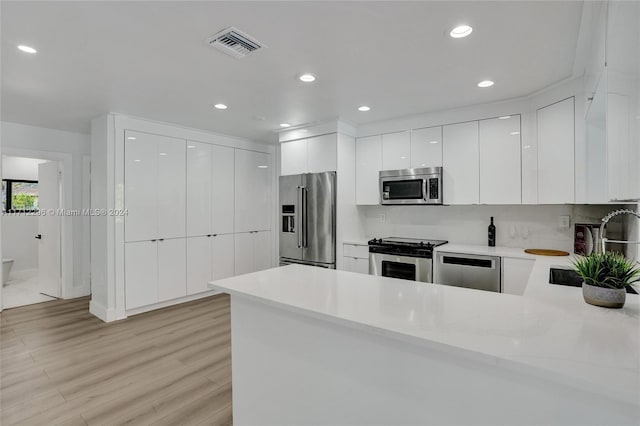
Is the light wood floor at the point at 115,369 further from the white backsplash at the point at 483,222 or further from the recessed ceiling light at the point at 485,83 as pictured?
the recessed ceiling light at the point at 485,83

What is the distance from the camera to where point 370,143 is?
170 inches

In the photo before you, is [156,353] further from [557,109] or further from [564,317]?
[557,109]

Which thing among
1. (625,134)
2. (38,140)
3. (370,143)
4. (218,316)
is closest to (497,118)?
(370,143)

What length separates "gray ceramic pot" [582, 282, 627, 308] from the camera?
1.33 metres

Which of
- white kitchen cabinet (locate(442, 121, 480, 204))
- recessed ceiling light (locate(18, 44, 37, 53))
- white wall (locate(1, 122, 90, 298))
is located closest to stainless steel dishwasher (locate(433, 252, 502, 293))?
white kitchen cabinet (locate(442, 121, 480, 204))

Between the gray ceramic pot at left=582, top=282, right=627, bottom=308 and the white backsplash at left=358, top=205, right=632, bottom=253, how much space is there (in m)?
2.15

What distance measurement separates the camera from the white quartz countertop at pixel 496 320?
0.89 meters

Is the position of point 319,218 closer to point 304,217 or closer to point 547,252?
point 304,217

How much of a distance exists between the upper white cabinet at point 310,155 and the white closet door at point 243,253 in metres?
1.40

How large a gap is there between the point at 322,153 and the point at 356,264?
1.51 metres

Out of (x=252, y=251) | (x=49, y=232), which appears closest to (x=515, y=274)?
(x=252, y=251)

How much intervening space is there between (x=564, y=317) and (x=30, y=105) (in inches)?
192

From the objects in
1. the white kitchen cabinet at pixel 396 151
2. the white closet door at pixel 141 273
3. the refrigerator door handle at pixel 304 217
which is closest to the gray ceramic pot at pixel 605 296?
the white kitchen cabinet at pixel 396 151

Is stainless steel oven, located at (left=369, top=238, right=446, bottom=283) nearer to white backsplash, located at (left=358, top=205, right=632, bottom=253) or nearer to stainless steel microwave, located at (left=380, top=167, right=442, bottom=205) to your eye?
white backsplash, located at (left=358, top=205, right=632, bottom=253)
